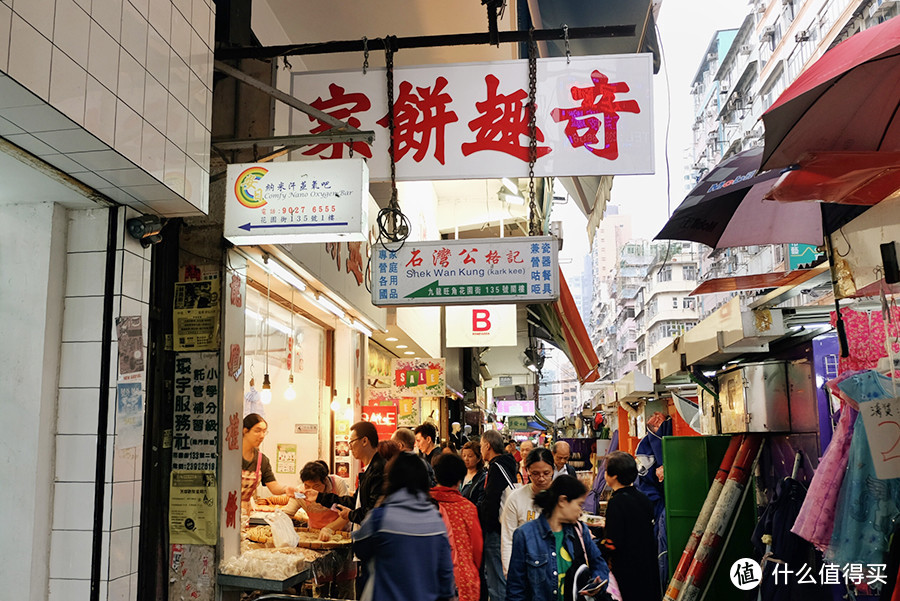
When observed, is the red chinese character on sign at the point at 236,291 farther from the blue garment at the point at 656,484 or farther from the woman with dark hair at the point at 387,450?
the blue garment at the point at 656,484

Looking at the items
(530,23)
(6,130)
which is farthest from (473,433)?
(6,130)

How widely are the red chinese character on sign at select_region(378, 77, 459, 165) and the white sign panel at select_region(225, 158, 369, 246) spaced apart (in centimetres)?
83

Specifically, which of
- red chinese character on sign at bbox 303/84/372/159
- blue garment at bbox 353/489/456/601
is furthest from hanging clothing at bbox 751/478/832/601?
red chinese character on sign at bbox 303/84/372/159

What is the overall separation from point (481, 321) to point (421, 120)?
10.0 m

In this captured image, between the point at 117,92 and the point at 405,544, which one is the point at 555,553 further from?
the point at 117,92

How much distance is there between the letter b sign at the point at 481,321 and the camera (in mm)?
15133

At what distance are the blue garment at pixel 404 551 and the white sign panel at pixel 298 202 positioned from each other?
1675 mm

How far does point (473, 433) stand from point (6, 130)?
1061 inches

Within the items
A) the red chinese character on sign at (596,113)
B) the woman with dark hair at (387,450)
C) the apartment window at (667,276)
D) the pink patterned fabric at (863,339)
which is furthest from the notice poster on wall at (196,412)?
the apartment window at (667,276)

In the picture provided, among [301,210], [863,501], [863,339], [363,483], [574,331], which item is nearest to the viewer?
[863,501]

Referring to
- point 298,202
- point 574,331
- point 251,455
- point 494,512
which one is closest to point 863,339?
point 298,202

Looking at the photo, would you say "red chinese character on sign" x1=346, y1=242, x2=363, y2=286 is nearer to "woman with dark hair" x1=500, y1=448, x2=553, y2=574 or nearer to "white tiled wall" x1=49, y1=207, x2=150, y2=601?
"woman with dark hair" x1=500, y1=448, x2=553, y2=574

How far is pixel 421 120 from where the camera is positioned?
543cm

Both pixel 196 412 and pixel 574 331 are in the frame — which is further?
pixel 574 331
